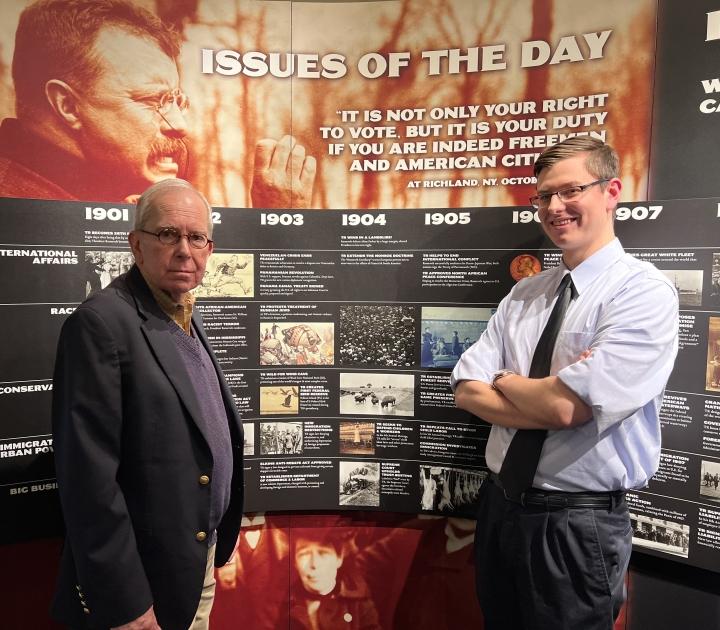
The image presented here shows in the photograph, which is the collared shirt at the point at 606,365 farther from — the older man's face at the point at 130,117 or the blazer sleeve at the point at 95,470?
the older man's face at the point at 130,117

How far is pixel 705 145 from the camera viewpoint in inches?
87.9

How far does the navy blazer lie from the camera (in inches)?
59.3

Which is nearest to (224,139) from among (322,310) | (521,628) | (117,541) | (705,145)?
(322,310)

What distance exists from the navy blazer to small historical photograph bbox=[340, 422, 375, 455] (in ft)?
3.43

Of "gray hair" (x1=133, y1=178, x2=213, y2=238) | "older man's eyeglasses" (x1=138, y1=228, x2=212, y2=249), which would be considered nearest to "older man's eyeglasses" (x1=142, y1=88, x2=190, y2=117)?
"gray hair" (x1=133, y1=178, x2=213, y2=238)

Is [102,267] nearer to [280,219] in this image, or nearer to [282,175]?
[280,219]

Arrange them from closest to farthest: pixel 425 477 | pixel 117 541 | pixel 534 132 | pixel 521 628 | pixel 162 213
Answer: pixel 117 541
pixel 162 213
pixel 521 628
pixel 534 132
pixel 425 477

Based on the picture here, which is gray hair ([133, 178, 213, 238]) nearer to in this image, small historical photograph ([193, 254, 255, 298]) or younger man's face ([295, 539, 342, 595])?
small historical photograph ([193, 254, 255, 298])

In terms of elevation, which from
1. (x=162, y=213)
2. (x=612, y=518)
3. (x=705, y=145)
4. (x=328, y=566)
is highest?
(x=705, y=145)

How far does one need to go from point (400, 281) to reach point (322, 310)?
1.40ft

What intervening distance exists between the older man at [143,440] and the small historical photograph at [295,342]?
757 mm

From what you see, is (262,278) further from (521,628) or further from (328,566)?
(521,628)

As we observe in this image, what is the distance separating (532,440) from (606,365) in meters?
0.38

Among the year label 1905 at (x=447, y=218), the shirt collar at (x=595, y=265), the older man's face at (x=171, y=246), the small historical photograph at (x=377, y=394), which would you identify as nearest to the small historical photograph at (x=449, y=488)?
the small historical photograph at (x=377, y=394)
